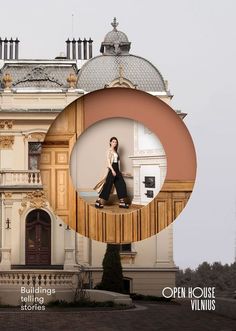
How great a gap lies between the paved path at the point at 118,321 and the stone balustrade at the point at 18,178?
17672 millimetres

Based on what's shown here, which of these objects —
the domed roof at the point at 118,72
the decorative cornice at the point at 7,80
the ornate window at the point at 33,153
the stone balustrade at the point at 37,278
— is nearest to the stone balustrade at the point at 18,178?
the ornate window at the point at 33,153

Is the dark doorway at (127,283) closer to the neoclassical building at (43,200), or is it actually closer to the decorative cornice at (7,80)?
the neoclassical building at (43,200)

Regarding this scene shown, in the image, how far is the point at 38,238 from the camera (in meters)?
35.8

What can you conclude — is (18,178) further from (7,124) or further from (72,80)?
(72,80)

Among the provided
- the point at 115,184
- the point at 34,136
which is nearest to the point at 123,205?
the point at 115,184

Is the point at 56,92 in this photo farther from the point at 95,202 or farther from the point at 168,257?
the point at 95,202

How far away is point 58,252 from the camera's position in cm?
3572

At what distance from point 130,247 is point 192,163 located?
1100 inches

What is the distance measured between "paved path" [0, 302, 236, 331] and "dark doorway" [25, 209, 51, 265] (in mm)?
16732

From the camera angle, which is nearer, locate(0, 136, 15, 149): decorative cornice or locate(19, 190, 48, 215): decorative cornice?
locate(19, 190, 48, 215): decorative cornice

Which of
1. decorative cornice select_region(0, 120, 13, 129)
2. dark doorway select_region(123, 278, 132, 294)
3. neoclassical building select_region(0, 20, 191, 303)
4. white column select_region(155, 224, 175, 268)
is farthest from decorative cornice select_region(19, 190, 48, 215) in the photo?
white column select_region(155, 224, 175, 268)

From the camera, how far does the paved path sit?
15.0 meters
